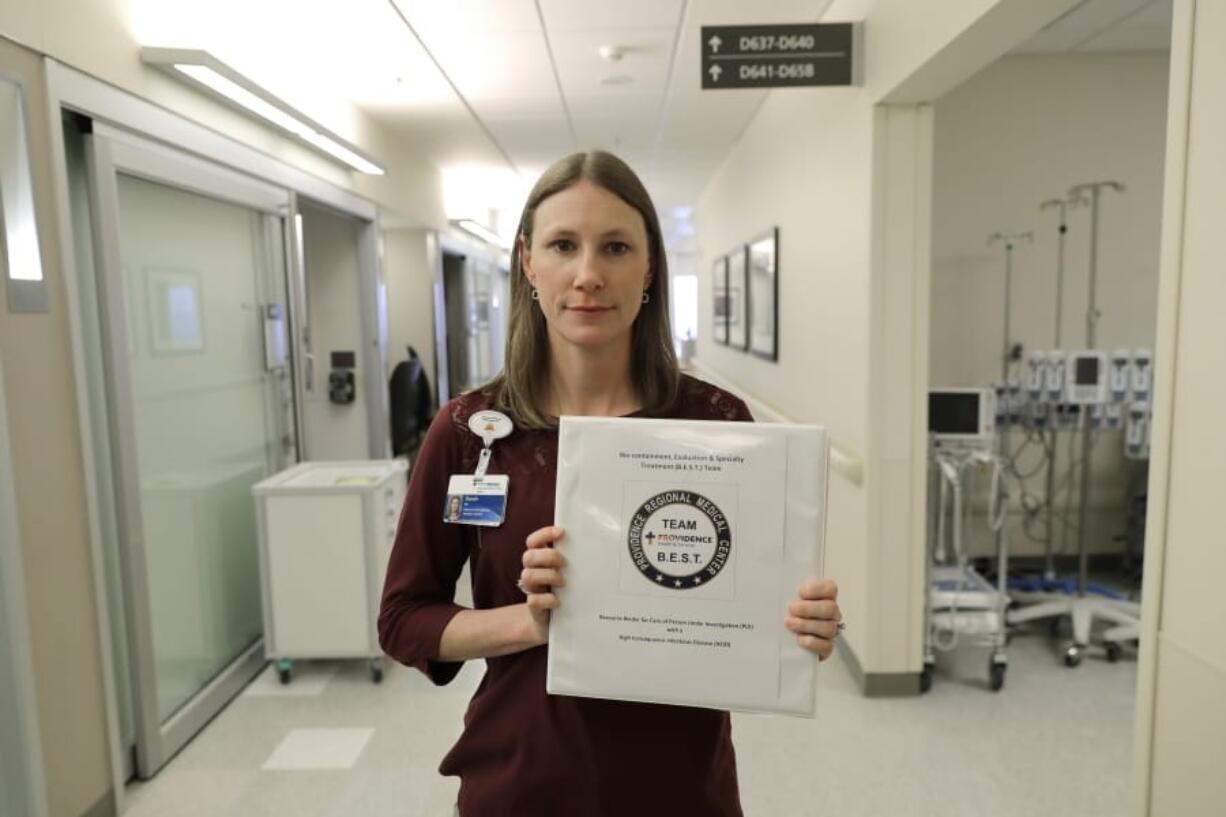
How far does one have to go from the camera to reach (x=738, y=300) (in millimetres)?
6727

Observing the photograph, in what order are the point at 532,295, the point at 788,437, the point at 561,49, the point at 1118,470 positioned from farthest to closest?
the point at 1118,470
the point at 561,49
the point at 532,295
the point at 788,437

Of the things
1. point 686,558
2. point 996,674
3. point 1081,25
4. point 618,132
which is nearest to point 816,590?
point 686,558

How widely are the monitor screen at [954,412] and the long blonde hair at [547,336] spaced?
259cm

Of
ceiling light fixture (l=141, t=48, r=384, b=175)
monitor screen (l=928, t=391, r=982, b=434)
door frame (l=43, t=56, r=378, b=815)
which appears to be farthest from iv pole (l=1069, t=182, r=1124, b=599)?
door frame (l=43, t=56, r=378, b=815)

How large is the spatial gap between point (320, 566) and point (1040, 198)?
4.23 metres

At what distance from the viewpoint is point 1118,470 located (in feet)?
15.9

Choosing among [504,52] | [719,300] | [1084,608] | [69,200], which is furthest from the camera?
[719,300]

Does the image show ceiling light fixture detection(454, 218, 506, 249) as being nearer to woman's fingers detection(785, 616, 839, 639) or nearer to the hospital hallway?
the hospital hallway

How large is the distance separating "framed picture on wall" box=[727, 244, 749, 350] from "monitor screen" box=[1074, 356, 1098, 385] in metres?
2.55

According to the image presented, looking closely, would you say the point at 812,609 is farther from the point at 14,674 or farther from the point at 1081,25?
the point at 1081,25

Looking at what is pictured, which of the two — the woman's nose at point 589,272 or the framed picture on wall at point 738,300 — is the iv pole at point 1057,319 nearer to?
the framed picture on wall at point 738,300

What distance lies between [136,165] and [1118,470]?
5.22 meters

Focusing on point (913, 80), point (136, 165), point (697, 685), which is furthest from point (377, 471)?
point (697, 685)

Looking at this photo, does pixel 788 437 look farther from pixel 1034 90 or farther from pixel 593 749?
→ pixel 1034 90
